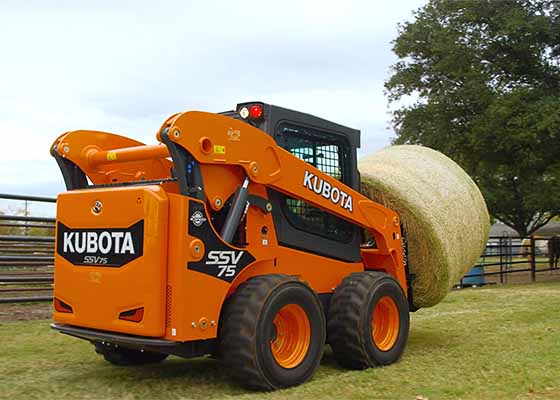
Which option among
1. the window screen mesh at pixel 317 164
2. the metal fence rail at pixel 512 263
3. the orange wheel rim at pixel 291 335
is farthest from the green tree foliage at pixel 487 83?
the orange wheel rim at pixel 291 335

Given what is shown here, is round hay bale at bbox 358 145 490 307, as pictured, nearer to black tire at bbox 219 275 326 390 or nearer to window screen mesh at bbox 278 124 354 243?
window screen mesh at bbox 278 124 354 243

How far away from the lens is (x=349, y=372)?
585 cm

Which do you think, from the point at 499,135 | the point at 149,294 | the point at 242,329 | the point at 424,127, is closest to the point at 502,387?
the point at 242,329

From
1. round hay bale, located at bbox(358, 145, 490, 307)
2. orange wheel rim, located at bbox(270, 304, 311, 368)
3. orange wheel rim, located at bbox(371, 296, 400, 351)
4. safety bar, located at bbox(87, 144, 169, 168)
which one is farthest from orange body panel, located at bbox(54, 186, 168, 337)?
round hay bale, located at bbox(358, 145, 490, 307)

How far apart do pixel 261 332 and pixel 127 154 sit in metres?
1.80

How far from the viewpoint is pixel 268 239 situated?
5555mm

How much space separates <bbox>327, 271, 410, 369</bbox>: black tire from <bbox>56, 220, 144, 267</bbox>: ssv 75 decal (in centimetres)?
192

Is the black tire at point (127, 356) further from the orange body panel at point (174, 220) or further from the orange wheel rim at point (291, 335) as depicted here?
the orange wheel rim at point (291, 335)

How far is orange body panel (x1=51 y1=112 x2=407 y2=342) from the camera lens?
188 inches

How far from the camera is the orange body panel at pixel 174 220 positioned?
478cm

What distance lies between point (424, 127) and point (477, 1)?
3250 mm

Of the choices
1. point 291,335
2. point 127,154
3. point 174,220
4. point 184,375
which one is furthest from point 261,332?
point 127,154

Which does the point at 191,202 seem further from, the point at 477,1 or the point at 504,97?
the point at 477,1

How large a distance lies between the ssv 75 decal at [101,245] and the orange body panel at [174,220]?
0.05 m
